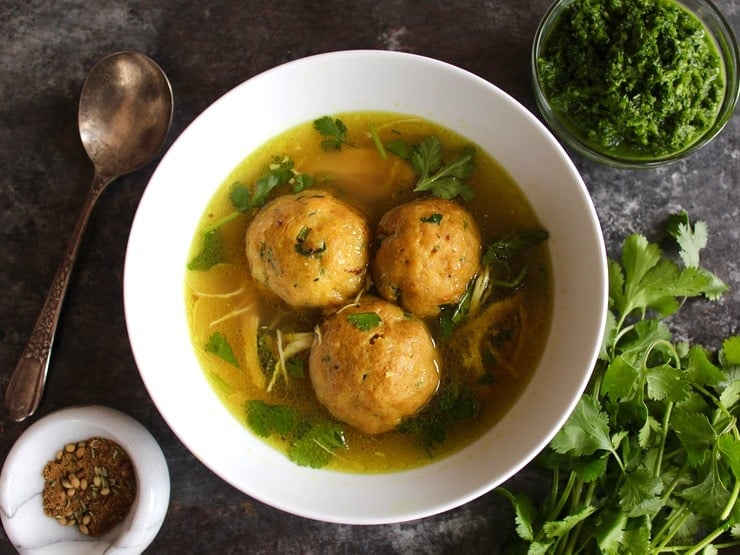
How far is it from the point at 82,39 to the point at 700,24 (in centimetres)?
229

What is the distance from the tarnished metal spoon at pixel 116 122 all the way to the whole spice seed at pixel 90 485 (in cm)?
25

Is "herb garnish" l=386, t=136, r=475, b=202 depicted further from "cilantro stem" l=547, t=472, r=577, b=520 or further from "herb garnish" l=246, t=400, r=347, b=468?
"cilantro stem" l=547, t=472, r=577, b=520

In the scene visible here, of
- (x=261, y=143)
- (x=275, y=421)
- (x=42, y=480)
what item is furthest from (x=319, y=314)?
(x=42, y=480)

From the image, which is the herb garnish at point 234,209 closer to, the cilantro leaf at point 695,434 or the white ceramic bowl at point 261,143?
the white ceramic bowl at point 261,143

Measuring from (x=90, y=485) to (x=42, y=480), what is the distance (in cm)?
17

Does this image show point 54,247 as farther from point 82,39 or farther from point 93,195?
point 82,39

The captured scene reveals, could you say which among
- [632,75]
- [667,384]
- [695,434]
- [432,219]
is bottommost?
[695,434]

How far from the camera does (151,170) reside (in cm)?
251

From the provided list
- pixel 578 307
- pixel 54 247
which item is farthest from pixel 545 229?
pixel 54 247

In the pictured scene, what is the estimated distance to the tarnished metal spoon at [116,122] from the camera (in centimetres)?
241

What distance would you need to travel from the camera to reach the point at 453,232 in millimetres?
2062

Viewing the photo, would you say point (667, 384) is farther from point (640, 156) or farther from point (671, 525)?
point (640, 156)

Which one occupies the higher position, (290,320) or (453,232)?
(453,232)

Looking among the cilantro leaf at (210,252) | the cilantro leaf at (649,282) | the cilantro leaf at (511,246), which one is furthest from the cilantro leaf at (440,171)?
the cilantro leaf at (210,252)
